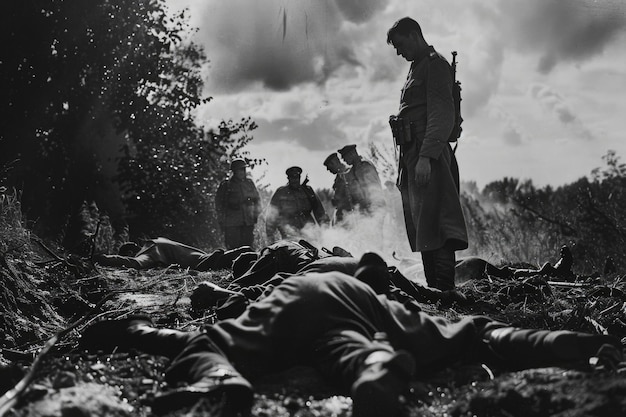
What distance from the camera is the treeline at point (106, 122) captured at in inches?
511

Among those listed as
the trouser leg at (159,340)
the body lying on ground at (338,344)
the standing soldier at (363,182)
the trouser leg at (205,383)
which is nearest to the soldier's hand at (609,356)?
the body lying on ground at (338,344)

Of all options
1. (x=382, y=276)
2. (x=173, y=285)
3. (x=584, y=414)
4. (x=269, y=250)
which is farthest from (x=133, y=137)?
(x=584, y=414)

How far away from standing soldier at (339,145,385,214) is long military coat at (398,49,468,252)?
190 inches

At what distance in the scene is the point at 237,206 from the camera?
1231cm

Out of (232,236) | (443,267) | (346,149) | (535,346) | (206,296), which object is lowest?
(535,346)

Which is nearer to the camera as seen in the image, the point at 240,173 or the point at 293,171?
the point at 293,171

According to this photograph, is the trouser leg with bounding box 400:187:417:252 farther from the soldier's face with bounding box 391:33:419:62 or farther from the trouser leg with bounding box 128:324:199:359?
the trouser leg with bounding box 128:324:199:359

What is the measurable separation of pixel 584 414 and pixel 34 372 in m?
1.89

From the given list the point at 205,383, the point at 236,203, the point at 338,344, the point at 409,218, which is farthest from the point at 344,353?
the point at 236,203

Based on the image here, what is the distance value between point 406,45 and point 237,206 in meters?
6.67

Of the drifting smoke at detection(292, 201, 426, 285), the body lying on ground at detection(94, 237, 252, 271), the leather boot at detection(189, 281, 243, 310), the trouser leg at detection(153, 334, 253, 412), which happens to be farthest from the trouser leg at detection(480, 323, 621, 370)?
the drifting smoke at detection(292, 201, 426, 285)

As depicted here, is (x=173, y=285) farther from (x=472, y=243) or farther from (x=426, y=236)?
(x=472, y=243)

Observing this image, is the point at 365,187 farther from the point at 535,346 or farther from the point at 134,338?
the point at 535,346

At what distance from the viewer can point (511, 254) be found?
1437 centimetres
